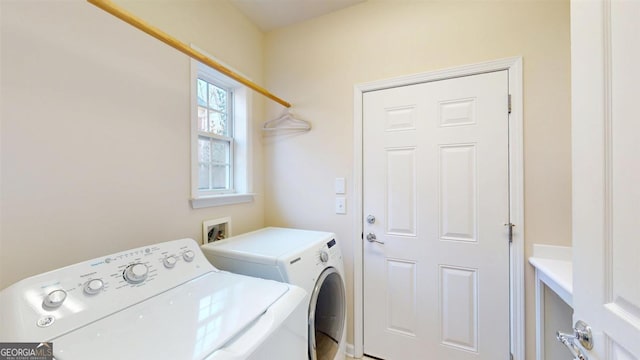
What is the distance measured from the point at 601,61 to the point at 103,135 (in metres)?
1.82

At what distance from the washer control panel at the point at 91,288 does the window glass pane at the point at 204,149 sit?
79cm

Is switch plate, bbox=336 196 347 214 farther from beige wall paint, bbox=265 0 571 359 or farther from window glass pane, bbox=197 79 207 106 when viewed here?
window glass pane, bbox=197 79 207 106

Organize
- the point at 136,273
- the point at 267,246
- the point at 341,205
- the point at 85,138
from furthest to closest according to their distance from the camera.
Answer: the point at 341,205 < the point at 267,246 < the point at 85,138 < the point at 136,273

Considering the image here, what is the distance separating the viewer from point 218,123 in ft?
6.40

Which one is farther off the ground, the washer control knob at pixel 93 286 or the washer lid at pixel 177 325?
the washer control knob at pixel 93 286

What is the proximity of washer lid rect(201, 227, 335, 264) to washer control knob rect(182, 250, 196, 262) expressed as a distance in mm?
193

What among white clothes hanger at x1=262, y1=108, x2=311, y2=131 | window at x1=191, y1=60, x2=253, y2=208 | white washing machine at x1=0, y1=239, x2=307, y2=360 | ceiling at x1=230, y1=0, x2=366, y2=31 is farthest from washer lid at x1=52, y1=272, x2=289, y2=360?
ceiling at x1=230, y1=0, x2=366, y2=31

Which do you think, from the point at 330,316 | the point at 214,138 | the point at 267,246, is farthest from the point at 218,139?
the point at 330,316

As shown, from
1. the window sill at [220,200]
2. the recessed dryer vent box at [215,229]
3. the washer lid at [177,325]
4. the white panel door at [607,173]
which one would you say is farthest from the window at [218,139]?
the white panel door at [607,173]

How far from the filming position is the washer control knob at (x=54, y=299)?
75cm

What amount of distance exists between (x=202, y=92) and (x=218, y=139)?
358 millimetres

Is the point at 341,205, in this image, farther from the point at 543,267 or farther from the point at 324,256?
the point at 543,267

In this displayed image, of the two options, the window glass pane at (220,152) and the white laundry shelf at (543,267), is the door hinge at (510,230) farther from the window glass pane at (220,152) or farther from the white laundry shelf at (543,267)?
the window glass pane at (220,152)

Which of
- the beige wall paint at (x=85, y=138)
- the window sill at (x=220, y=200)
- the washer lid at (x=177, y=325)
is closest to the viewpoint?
the washer lid at (x=177, y=325)
